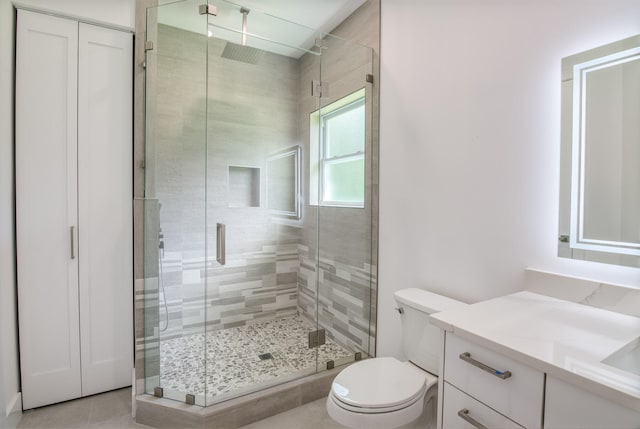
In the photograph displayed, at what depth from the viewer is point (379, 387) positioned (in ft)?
4.68

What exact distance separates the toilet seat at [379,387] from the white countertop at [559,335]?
48 centimetres

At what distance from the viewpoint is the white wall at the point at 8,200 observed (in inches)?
68.3

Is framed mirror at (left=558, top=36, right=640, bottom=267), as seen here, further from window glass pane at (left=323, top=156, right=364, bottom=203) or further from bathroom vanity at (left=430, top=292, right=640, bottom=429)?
window glass pane at (left=323, top=156, right=364, bottom=203)

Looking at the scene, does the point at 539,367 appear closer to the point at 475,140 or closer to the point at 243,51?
the point at 475,140

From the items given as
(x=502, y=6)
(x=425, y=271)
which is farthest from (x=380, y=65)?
(x=425, y=271)

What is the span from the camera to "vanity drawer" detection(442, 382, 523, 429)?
3.10 ft

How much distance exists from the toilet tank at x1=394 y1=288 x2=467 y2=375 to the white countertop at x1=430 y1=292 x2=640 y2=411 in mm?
365

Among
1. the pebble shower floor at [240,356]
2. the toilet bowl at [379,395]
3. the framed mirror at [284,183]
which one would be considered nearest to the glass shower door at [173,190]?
the pebble shower floor at [240,356]

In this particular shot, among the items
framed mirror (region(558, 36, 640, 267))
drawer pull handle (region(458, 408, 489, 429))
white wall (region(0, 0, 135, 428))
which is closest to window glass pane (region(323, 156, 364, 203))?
framed mirror (region(558, 36, 640, 267))

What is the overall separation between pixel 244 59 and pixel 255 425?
232 centimetres

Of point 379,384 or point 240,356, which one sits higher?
point 379,384

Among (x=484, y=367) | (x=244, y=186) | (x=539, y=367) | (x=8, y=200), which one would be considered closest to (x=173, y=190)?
(x=244, y=186)

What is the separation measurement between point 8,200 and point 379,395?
88.3 inches

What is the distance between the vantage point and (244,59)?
221cm
